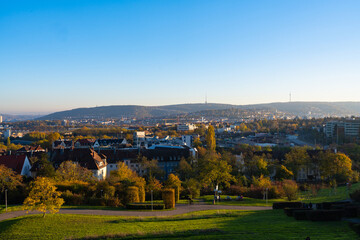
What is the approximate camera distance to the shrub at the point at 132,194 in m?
32.7

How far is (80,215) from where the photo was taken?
2636cm

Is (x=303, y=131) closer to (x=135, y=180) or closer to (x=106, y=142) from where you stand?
(x=106, y=142)

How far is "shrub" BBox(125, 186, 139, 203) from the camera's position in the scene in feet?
107

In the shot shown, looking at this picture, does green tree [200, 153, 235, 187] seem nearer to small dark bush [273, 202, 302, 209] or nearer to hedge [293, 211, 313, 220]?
small dark bush [273, 202, 302, 209]

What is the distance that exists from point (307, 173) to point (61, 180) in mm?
39421

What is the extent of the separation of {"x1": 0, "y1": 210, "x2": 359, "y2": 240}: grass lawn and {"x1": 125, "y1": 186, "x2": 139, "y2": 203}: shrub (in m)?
6.64

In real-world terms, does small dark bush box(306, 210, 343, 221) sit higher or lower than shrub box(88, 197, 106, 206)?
higher

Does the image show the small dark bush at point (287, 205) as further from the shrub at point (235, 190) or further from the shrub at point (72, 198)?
the shrub at point (72, 198)

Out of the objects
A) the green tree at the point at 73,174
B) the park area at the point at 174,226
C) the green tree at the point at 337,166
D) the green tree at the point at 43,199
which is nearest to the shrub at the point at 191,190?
the park area at the point at 174,226

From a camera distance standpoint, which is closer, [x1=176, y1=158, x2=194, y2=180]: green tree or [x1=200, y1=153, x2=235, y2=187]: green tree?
[x1=200, y1=153, x2=235, y2=187]: green tree

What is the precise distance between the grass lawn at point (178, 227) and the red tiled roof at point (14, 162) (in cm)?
2030

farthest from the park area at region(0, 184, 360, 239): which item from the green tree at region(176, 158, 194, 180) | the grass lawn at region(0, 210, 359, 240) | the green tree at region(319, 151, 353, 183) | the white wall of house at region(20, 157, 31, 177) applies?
the green tree at region(319, 151, 353, 183)

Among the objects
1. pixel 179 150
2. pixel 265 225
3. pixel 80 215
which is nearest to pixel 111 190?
pixel 80 215

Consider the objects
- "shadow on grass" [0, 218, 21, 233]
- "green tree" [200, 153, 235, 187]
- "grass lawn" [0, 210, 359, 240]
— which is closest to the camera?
"grass lawn" [0, 210, 359, 240]
